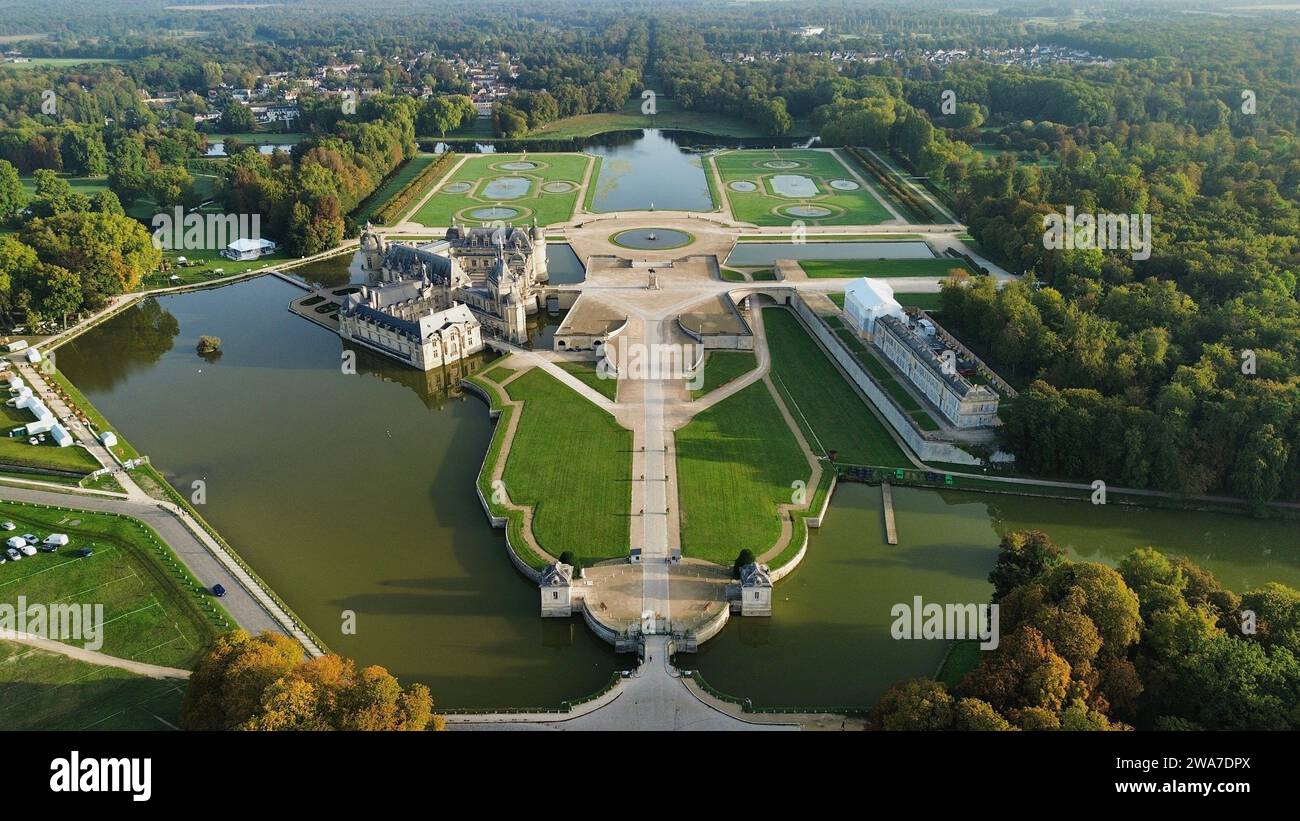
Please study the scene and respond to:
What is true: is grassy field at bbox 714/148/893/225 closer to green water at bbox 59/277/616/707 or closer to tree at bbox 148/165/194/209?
green water at bbox 59/277/616/707

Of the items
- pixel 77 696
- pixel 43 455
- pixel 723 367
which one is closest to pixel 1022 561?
pixel 723 367

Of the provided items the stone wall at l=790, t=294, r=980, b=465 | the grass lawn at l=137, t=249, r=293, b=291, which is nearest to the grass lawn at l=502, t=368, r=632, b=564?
the stone wall at l=790, t=294, r=980, b=465

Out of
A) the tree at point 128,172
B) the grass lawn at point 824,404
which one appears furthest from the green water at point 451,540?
the tree at point 128,172

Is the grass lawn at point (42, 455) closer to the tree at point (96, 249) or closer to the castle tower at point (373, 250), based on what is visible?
the tree at point (96, 249)

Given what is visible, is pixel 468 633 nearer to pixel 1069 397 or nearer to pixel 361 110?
pixel 1069 397

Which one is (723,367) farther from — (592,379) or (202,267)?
(202,267)

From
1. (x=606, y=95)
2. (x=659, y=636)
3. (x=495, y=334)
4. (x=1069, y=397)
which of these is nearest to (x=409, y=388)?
(x=495, y=334)
